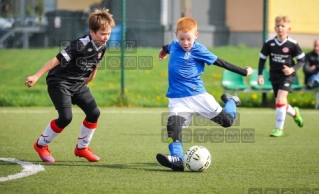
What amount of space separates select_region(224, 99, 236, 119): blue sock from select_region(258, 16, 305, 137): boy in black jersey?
2548mm

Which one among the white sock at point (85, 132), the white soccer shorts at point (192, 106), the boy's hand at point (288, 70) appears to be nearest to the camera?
the white soccer shorts at point (192, 106)

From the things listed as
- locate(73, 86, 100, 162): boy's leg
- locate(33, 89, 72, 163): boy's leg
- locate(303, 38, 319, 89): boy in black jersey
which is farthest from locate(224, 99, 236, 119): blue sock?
locate(303, 38, 319, 89): boy in black jersey

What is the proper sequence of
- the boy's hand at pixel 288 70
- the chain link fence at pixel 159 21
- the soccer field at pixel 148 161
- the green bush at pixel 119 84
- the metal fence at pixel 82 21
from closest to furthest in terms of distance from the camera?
1. the soccer field at pixel 148 161
2. the boy's hand at pixel 288 70
3. the green bush at pixel 119 84
4. the metal fence at pixel 82 21
5. the chain link fence at pixel 159 21

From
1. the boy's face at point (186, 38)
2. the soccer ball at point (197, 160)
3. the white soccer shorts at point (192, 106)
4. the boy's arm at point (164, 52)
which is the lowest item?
the soccer ball at point (197, 160)

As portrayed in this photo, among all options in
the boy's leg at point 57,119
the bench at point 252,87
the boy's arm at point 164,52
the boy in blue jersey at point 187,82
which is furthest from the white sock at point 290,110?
the boy's leg at point 57,119

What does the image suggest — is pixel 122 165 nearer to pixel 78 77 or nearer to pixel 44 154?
pixel 44 154

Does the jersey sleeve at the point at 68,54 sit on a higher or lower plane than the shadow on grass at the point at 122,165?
higher

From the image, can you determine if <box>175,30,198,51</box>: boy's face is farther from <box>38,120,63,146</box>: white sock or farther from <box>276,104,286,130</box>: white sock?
<box>276,104,286,130</box>: white sock

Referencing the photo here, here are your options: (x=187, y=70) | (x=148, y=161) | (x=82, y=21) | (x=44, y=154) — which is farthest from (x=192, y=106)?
(x=82, y=21)

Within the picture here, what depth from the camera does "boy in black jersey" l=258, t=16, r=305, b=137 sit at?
30.2 feet

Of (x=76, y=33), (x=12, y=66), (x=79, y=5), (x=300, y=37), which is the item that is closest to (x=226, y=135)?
(x=12, y=66)

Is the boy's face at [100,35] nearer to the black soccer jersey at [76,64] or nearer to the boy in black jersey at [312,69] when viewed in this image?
the black soccer jersey at [76,64]

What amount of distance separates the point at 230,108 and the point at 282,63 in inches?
123

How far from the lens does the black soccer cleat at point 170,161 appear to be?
19.5ft
